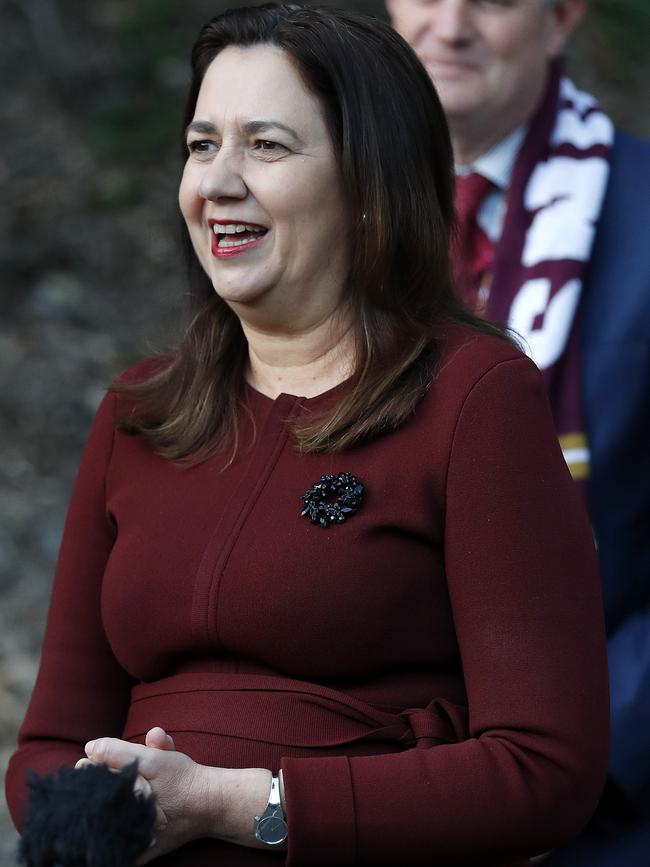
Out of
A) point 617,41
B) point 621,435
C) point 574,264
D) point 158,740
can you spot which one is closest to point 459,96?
point 574,264

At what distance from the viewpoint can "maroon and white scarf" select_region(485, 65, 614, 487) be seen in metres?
2.78

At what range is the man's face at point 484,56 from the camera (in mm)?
3109

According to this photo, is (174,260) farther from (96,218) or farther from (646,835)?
(646,835)

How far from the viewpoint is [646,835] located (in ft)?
8.28

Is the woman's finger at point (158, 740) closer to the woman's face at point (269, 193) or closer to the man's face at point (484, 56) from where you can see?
the woman's face at point (269, 193)

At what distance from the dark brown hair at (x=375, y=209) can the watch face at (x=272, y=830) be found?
0.54 meters

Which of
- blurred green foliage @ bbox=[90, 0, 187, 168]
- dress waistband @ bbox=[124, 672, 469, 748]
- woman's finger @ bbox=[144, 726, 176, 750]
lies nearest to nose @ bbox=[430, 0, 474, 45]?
dress waistband @ bbox=[124, 672, 469, 748]

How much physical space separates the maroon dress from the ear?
1433mm

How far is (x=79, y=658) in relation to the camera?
230cm

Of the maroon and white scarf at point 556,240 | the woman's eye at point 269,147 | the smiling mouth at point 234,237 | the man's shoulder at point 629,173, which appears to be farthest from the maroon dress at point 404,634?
the man's shoulder at point 629,173

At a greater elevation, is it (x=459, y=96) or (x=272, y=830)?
(x=459, y=96)

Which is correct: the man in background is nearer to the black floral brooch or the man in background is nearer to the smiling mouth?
the smiling mouth

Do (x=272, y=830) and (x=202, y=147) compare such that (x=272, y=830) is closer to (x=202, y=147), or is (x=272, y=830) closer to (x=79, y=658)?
(x=79, y=658)

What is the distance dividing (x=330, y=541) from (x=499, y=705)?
331mm
